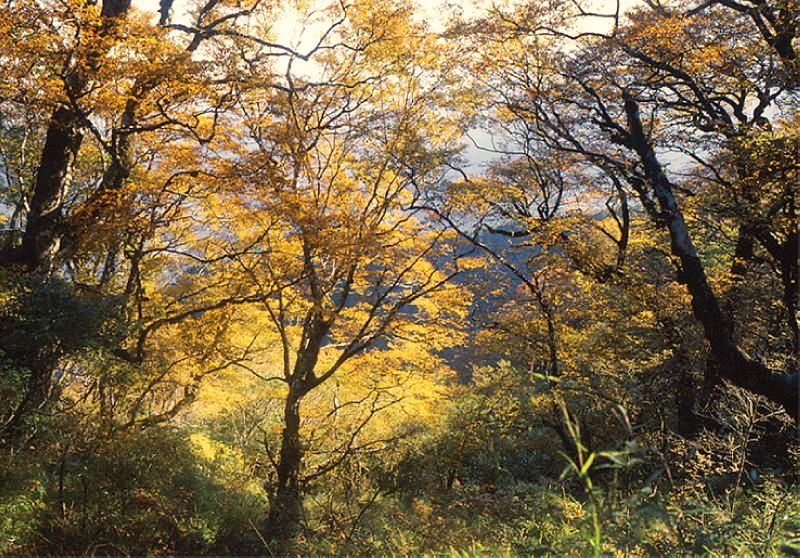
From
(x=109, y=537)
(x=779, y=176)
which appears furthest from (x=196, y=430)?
(x=779, y=176)

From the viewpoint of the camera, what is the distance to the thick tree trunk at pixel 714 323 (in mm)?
5355

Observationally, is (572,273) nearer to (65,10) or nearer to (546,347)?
(546,347)

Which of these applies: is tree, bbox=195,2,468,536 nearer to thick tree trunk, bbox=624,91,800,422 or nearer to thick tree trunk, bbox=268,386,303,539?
thick tree trunk, bbox=268,386,303,539

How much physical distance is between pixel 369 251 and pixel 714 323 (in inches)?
202

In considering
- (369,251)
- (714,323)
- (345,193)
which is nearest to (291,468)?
(369,251)

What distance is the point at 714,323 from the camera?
6.02 metres

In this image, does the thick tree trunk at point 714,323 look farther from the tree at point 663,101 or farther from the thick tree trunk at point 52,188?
the thick tree trunk at point 52,188

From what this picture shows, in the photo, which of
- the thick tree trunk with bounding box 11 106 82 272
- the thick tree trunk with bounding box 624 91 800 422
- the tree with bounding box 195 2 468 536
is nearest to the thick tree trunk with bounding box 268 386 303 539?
the tree with bounding box 195 2 468 536

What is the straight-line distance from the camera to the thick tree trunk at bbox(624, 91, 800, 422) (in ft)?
17.6

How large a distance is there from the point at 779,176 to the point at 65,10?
8.77 metres

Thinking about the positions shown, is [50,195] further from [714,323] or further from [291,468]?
[714,323]

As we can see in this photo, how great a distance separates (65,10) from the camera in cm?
554

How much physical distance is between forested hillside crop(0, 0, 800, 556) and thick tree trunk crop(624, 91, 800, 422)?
0.03 metres

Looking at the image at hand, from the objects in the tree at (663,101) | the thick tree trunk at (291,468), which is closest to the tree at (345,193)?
the thick tree trunk at (291,468)
